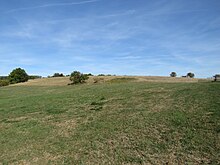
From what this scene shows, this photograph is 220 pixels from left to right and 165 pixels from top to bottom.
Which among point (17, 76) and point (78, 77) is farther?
point (17, 76)

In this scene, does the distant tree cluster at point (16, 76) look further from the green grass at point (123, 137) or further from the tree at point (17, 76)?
the green grass at point (123, 137)

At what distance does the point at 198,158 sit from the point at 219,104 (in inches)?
209

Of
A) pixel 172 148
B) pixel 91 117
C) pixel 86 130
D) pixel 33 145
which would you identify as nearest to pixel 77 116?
pixel 91 117

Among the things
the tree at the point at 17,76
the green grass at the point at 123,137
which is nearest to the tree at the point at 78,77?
the tree at the point at 17,76

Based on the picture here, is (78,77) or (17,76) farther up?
(17,76)

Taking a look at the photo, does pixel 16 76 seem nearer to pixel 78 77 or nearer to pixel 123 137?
pixel 78 77

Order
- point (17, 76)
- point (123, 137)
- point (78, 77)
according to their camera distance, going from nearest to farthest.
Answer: point (123, 137) → point (78, 77) → point (17, 76)

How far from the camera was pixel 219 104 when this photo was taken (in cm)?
997

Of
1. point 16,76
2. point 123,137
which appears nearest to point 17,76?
point 16,76

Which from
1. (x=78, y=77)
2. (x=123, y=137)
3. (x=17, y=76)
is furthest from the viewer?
(x=17, y=76)

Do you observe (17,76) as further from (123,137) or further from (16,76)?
(123,137)

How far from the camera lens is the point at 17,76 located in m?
84.9

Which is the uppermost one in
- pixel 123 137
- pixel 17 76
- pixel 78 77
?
pixel 17 76

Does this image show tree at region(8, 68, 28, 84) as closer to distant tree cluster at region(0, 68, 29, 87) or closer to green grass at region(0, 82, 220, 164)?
distant tree cluster at region(0, 68, 29, 87)
